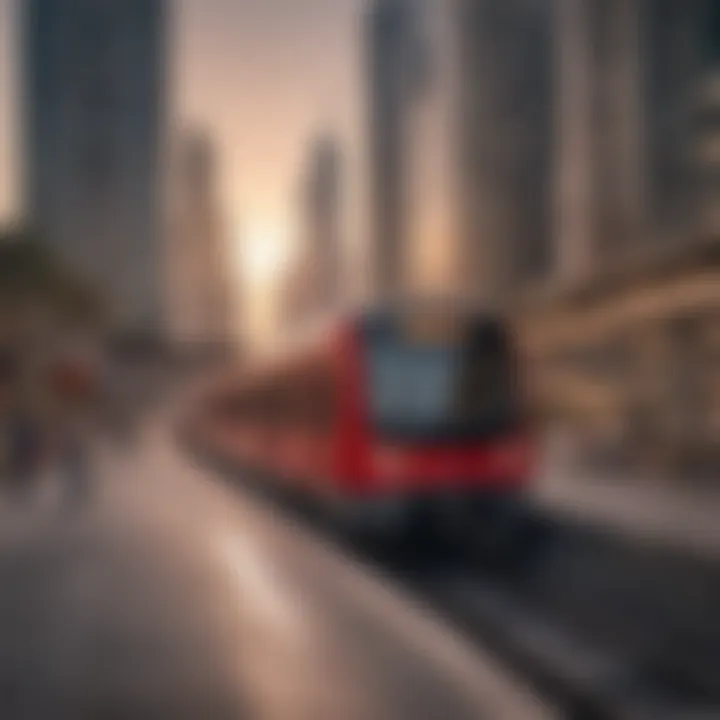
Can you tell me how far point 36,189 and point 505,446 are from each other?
1411 inches

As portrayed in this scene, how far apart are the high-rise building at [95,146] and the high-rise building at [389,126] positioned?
4504 cm

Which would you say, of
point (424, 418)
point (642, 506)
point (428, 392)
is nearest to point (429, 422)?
point (424, 418)

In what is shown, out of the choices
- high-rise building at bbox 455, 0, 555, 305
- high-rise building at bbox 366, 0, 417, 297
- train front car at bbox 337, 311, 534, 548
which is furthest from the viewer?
high-rise building at bbox 366, 0, 417, 297

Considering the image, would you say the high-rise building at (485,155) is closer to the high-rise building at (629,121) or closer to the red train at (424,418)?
the high-rise building at (629,121)

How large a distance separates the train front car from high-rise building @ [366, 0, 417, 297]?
77.2m

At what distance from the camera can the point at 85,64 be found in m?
48.3

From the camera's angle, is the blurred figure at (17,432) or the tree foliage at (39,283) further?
the tree foliage at (39,283)

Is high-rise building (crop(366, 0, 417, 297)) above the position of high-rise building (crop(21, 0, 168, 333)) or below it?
above

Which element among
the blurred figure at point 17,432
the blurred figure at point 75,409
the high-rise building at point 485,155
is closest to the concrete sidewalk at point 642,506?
the blurred figure at point 75,409

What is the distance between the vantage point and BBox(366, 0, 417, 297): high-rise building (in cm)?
10350

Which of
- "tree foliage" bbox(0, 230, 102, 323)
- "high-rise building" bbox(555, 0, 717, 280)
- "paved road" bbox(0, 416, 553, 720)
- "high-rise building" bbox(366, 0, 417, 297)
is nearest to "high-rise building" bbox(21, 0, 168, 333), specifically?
"tree foliage" bbox(0, 230, 102, 323)

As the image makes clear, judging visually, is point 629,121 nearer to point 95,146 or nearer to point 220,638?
point 95,146

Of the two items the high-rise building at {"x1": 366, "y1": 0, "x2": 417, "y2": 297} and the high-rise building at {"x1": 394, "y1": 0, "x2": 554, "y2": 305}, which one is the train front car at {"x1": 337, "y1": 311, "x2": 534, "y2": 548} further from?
the high-rise building at {"x1": 366, "y1": 0, "x2": 417, "y2": 297}

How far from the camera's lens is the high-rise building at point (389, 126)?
10350 centimetres
